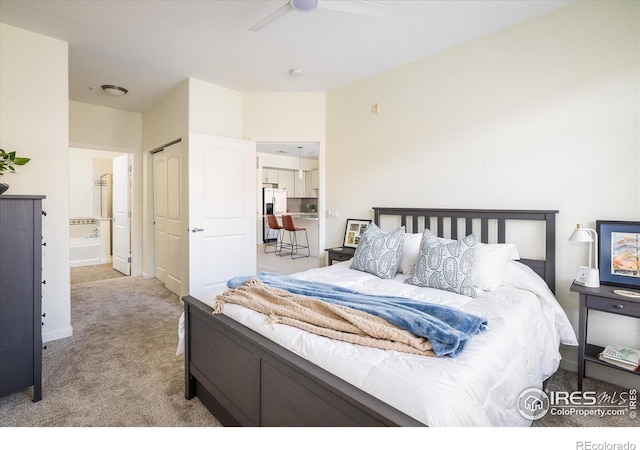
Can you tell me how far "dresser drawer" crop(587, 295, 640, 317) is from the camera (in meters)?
1.79

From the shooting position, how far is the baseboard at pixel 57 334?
9.11ft

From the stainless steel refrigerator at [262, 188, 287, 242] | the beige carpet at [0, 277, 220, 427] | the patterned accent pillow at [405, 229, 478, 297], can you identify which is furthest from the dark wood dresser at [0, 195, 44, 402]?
the stainless steel refrigerator at [262, 188, 287, 242]

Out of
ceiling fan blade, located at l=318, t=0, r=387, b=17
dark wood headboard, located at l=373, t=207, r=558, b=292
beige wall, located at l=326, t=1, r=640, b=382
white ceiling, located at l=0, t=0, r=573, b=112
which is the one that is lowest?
dark wood headboard, located at l=373, t=207, r=558, b=292

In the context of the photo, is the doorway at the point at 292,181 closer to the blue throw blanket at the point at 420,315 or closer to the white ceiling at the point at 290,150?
the white ceiling at the point at 290,150

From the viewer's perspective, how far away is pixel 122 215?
5207mm

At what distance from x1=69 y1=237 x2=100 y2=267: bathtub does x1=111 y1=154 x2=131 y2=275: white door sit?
90 cm

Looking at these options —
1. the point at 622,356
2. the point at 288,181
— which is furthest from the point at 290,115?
the point at 288,181

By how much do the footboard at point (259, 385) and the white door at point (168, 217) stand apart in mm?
2255

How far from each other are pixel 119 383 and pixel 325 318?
5.39ft

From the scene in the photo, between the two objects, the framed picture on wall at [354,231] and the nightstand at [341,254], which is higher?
the framed picture on wall at [354,231]

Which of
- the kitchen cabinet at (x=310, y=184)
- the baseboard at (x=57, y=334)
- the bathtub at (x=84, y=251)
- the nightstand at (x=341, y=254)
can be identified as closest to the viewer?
the baseboard at (x=57, y=334)

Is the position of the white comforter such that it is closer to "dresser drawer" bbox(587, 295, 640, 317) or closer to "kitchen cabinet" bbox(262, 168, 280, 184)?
"dresser drawer" bbox(587, 295, 640, 317)

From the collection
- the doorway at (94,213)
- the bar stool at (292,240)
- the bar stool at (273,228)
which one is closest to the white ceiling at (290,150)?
the bar stool at (273,228)
